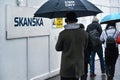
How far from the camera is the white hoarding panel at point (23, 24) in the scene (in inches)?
295

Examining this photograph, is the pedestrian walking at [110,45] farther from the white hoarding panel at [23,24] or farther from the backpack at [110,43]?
the white hoarding panel at [23,24]

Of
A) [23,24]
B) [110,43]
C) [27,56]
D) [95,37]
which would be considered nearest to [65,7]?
[110,43]

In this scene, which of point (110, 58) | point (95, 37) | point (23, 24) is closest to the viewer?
point (110, 58)

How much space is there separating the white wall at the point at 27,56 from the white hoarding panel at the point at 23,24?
133 millimetres

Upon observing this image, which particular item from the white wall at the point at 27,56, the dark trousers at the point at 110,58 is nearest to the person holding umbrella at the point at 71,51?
the white wall at the point at 27,56

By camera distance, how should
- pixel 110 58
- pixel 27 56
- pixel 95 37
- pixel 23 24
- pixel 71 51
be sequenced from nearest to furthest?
pixel 71 51, pixel 110 58, pixel 23 24, pixel 27 56, pixel 95 37

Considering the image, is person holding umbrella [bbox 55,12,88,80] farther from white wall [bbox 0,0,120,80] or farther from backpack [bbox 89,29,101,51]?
backpack [bbox 89,29,101,51]

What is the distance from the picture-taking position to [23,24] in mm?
8102

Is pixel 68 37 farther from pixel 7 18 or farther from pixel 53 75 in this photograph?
pixel 53 75

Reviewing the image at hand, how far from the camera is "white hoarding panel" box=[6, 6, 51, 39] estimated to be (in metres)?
7.49

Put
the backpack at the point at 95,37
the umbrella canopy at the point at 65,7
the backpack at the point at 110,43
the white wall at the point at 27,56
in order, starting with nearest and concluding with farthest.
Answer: the umbrella canopy at the point at 65,7, the white wall at the point at 27,56, the backpack at the point at 110,43, the backpack at the point at 95,37

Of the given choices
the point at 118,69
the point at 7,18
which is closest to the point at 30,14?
the point at 7,18

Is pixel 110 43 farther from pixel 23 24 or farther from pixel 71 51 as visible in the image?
pixel 71 51

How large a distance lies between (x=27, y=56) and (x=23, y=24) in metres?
0.94
